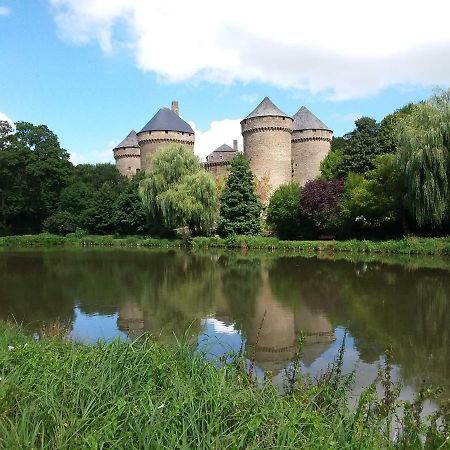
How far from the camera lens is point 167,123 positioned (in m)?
40.5

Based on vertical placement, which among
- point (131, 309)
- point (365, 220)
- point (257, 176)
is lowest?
point (131, 309)

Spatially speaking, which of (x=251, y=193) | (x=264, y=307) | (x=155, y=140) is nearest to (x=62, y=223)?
(x=155, y=140)

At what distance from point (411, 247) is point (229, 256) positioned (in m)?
8.20

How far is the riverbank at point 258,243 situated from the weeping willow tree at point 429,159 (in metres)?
1.26

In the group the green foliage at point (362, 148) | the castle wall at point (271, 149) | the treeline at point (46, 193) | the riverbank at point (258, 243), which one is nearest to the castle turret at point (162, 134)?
the treeline at point (46, 193)

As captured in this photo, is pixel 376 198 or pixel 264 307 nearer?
pixel 264 307

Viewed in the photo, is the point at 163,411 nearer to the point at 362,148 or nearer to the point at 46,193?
the point at 362,148

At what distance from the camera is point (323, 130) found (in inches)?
1522

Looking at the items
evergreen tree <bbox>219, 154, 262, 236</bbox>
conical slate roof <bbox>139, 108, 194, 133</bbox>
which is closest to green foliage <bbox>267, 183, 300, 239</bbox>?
evergreen tree <bbox>219, 154, 262, 236</bbox>

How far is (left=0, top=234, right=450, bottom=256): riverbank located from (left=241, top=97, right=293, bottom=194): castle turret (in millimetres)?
9029

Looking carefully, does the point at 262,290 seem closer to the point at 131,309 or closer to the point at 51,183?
the point at 131,309

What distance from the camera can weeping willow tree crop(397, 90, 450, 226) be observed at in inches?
819

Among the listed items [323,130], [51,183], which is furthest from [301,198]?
[51,183]

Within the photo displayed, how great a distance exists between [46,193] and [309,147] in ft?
71.9
